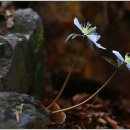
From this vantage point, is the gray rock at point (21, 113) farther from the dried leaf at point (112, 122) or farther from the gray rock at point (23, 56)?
the dried leaf at point (112, 122)

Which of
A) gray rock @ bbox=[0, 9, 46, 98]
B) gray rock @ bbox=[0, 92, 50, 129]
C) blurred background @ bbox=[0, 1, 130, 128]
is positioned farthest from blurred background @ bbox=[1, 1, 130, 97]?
gray rock @ bbox=[0, 92, 50, 129]

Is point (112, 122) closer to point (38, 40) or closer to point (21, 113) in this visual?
point (38, 40)

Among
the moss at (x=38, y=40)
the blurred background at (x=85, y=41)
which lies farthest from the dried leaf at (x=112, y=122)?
the blurred background at (x=85, y=41)

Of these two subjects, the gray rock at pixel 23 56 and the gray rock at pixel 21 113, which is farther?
the gray rock at pixel 23 56

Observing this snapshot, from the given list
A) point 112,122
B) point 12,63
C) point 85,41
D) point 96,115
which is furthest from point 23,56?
point 85,41

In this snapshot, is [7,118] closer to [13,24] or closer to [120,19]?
[13,24]

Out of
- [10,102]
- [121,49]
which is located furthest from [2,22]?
[121,49]

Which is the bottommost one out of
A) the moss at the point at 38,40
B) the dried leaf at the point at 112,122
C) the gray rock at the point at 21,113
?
the dried leaf at the point at 112,122
